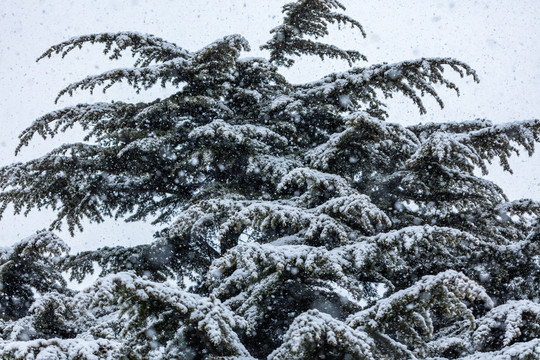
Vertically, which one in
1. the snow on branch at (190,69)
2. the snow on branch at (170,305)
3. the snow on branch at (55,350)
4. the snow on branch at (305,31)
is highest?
the snow on branch at (305,31)

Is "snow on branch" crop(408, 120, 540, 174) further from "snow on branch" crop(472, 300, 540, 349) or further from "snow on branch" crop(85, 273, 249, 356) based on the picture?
"snow on branch" crop(85, 273, 249, 356)

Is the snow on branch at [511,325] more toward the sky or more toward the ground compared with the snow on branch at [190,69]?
more toward the ground

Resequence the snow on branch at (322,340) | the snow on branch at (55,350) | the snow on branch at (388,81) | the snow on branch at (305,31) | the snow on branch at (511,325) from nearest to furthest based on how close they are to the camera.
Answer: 1. the snow on branch at (55,350)
2. the snow on branch at (322,340)
3. the snow on branch at (511,325)
4. the snow on branch at (388,81)
5. the snow on branch at (305,31)

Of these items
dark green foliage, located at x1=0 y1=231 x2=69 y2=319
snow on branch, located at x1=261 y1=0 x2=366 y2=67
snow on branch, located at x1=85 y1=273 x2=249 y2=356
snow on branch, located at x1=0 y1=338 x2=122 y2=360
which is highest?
snow on branch, located at x1=261 y1=0 x2=366 y2=67

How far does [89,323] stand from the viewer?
14.1ft

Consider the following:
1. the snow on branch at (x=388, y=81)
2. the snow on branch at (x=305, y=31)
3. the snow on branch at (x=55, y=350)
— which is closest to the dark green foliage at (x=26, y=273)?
the snow on branch at (x=55, y=350)

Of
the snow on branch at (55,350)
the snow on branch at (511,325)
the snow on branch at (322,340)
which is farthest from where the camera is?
the snow on branch at (511,325)

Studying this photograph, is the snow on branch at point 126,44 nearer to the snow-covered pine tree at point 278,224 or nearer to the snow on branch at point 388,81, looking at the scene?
the snow-covered pine tree at point 278,224

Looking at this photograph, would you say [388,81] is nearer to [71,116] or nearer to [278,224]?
[278,224]

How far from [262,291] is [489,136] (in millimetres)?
3135

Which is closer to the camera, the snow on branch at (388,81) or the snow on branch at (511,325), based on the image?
the snow on branch at (511,325)

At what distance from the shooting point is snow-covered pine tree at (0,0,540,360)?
124 inches

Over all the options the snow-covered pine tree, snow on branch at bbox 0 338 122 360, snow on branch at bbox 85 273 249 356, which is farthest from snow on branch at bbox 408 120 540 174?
snow on branch at bbox 0 338 122 360

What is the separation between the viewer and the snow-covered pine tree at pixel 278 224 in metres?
3.15
